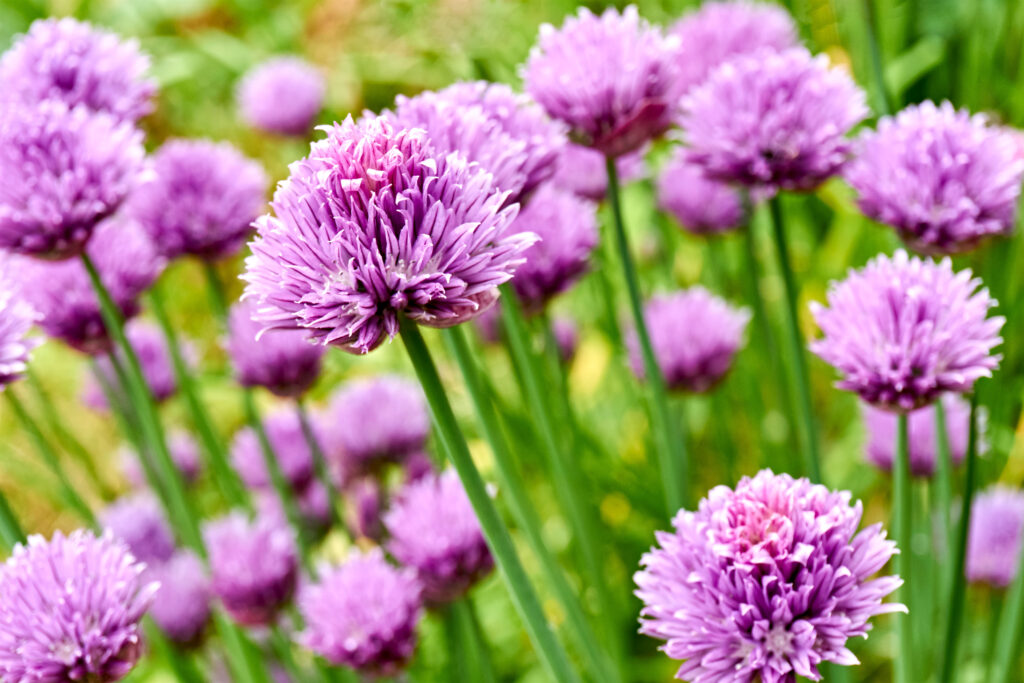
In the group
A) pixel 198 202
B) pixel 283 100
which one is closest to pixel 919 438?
pixel 198 202

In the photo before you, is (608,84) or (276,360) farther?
(276,360)

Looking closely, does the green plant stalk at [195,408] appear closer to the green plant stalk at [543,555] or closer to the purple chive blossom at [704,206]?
the green plant stalk at [543,555]

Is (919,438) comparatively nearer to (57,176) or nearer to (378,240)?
(378,240)

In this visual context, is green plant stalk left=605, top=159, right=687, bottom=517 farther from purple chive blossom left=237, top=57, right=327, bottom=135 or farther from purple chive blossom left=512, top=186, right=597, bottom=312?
purple chive blossom left=237, top=57, right=327, bottom=135

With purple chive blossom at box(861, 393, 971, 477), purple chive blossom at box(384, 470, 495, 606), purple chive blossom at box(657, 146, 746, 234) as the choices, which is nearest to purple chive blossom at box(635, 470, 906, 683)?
purple chive blossom at box(384, 470, 495, 606)

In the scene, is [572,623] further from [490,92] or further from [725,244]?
[725,244]
